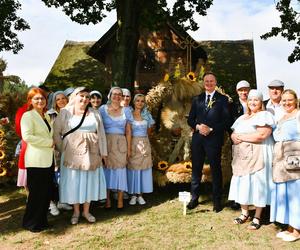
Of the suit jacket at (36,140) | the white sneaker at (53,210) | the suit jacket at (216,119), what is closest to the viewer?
the suit jacket at (36,140)

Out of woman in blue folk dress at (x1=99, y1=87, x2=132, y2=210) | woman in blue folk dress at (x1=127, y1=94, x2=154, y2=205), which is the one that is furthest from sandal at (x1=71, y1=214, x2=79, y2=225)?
woman in blue folk dress at (x1=127, y1=94, x2=154, y2=205)

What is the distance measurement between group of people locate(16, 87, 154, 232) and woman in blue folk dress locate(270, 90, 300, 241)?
224 cm

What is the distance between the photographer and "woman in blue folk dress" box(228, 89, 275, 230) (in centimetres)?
490

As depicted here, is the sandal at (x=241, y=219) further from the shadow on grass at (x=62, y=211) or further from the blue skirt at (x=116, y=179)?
the blue skirt at (x=116, y=179)

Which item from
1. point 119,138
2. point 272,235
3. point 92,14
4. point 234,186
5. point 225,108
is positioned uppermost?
point 92,14

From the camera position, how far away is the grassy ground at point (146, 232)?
459 cm

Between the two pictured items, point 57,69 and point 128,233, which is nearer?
point 128,233

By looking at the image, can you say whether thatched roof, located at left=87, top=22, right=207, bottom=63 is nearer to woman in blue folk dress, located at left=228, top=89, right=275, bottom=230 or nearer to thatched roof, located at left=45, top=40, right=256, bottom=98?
thatched roof, located at left=45, top=40, right=256, bottom=98

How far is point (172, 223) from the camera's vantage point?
534 centimetres

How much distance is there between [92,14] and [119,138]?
804 centimetres

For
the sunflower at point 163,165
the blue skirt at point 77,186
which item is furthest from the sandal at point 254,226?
the blue skirt at point 77,186

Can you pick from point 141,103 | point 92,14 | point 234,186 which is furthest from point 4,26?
point 234,186

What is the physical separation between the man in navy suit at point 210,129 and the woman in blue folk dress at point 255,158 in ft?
1.76

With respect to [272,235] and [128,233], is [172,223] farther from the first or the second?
[272,235]
